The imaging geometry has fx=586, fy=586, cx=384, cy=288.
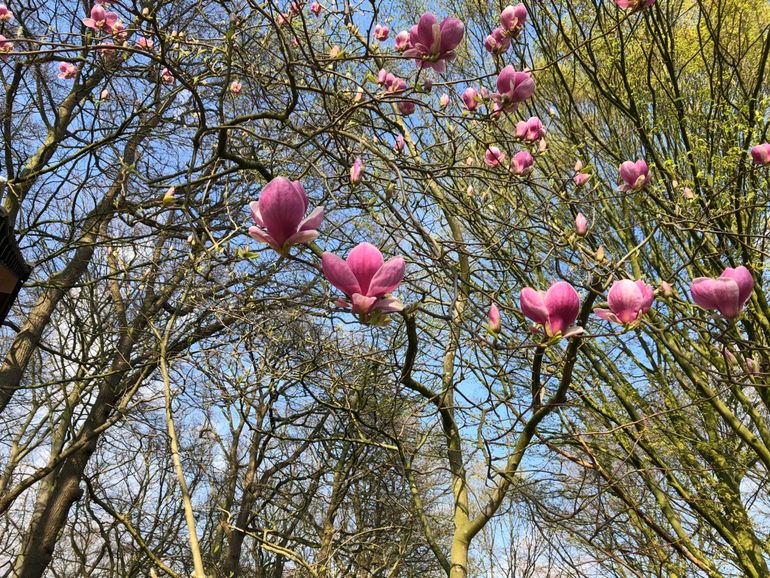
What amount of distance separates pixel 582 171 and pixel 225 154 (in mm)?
1241

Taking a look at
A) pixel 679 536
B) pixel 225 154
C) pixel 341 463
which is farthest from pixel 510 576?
pixel 225 154

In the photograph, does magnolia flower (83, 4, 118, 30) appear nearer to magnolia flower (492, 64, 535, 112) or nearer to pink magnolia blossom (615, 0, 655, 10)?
magnolia flower (492, 64, 535, 112)

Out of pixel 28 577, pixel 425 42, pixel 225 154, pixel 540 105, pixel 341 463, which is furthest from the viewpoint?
pixel 341 463

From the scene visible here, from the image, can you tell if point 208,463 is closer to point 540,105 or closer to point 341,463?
point 341,463

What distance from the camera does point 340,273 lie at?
2.89 feet

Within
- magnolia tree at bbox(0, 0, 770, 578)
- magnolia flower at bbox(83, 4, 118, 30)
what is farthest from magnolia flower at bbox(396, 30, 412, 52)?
magnolia flower at bbox(83, 4, 118, 30)

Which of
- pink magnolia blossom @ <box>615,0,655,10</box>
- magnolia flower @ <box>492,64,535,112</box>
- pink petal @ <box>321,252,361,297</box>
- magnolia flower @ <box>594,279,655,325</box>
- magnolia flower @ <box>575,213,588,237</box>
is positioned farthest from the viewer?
magnolia flower @ <box>575,213,588,237</box>

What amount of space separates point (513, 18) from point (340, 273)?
136 centimetres

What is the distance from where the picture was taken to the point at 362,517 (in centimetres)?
654

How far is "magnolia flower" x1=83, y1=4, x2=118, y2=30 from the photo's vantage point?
2377 millimetres

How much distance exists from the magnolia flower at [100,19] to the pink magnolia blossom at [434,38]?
5.28ft

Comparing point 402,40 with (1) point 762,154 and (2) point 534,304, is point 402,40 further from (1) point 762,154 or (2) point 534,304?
(1) point 762,154

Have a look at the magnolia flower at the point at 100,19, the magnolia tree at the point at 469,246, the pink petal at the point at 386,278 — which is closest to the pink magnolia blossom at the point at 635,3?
the magnolia tree at the point at 469,246

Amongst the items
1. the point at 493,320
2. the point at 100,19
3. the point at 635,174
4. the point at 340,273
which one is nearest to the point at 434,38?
the point at 493,320
